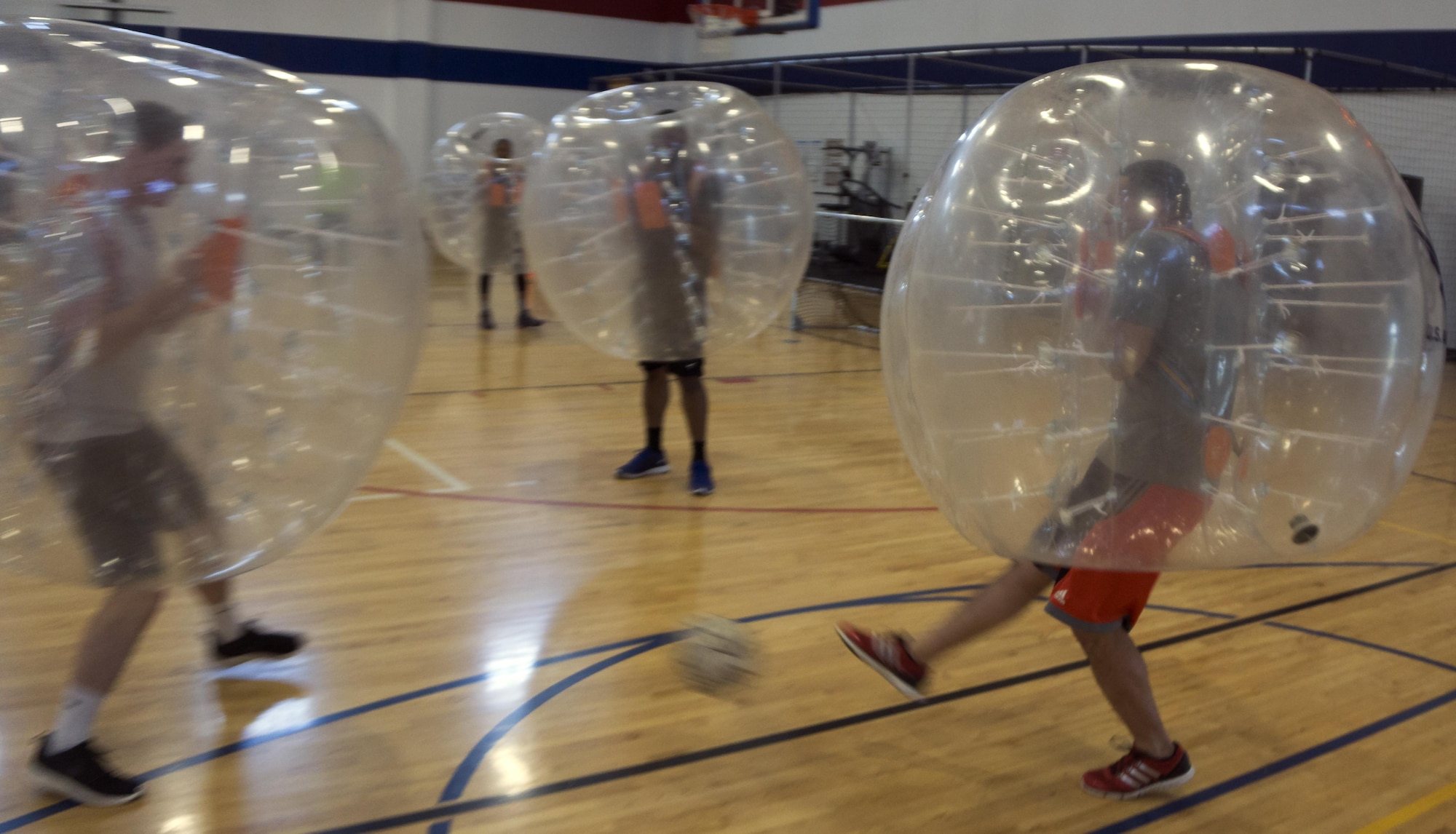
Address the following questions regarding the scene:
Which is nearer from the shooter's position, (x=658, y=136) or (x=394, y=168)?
(x=394, y=168)

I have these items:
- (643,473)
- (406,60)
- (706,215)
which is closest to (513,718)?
(706,215)

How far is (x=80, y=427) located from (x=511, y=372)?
16.2ft

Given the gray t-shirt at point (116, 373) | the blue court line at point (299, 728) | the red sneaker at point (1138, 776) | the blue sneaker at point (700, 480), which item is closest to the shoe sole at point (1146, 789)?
the red sneaker at point (1138, 776)

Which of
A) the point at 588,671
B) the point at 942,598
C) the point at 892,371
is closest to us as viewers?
the point at 892,371

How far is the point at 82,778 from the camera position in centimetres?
204

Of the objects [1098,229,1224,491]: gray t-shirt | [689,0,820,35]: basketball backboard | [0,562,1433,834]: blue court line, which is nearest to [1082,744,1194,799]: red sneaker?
[0,562,1433,834]: blue court line

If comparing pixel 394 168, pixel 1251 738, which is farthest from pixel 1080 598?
pixel 394 168

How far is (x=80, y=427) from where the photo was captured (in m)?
1.60

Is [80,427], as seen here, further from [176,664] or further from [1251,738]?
[1251,738]

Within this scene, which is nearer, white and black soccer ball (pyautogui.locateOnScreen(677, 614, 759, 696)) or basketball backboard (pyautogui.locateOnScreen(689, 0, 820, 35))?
white and black soccer ball (pyautogui.locateOnScreen(677, 614, 759, 696))

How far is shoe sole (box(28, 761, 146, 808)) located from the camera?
2.04m

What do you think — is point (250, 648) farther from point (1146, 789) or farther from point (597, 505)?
point (1146, 789)

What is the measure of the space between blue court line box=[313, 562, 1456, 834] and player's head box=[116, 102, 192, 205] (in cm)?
113

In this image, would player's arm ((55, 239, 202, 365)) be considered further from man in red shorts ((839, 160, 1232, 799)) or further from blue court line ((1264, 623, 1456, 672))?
blue court line ((1264, 623, 1456, 672))
